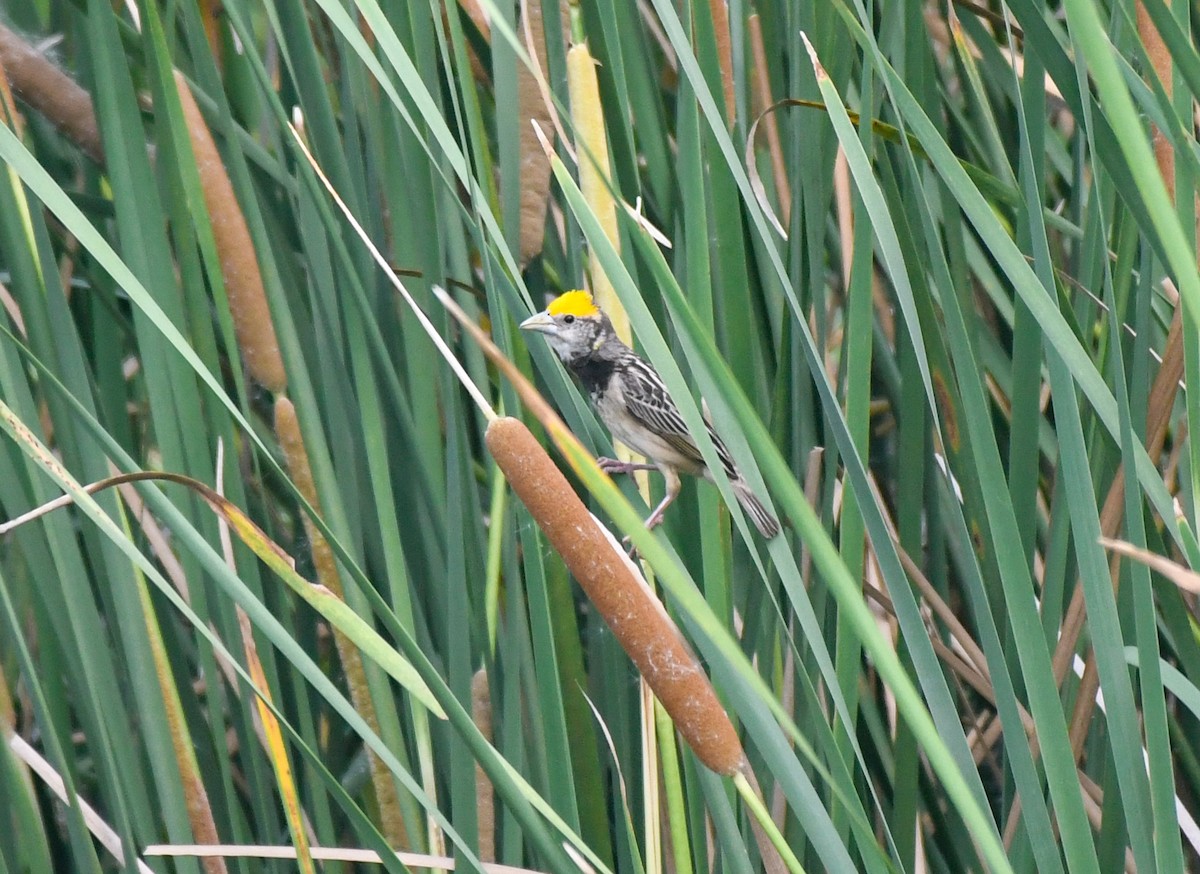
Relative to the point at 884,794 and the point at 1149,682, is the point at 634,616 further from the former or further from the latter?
the point at 884,794

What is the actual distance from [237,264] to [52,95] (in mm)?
432

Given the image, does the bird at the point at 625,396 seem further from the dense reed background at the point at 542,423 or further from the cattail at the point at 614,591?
the cattail at the point at 614,591

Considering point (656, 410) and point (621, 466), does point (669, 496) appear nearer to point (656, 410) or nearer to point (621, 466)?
point (621, 466)

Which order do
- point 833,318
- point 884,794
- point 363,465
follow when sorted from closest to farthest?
1. point 363,465
2. point 884,794
3. point 833,318

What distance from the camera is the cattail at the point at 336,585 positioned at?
1.65 metres

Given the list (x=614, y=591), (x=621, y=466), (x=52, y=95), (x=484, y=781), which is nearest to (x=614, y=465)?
(x=621, y=466)

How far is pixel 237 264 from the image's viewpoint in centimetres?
158

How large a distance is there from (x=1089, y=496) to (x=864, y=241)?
455 millimetres

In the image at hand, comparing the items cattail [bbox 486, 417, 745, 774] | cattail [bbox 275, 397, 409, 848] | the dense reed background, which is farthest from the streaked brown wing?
cattail [bbox 486, 417, 745, 774]

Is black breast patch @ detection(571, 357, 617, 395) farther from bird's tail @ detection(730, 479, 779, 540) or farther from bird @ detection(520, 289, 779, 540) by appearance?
bird's tail @ detection(730, 479, 779, 540)

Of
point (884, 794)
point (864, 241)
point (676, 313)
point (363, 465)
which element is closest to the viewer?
point (676, 313)

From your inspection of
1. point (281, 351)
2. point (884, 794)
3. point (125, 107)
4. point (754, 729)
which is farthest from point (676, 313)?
point (884, 794)

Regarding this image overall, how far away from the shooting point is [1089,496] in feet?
3.93

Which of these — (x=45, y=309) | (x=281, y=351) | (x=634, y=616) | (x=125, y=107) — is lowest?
(x=634, y=616)
